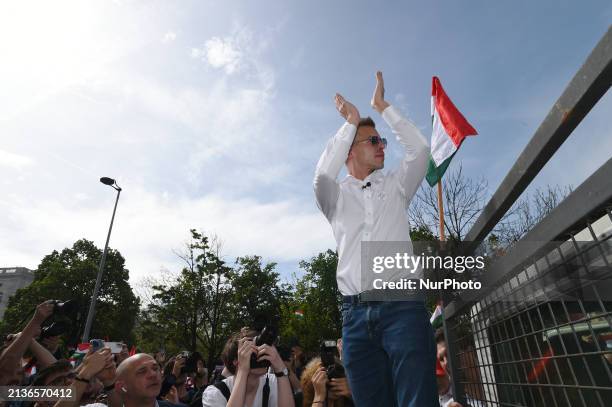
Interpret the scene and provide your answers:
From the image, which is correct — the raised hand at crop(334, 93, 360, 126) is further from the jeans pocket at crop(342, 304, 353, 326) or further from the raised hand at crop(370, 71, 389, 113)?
the jeans pocket at crop(342, 304, 353, 326)

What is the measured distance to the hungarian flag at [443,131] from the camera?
4.70 meters

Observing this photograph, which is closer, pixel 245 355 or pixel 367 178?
pixel 367 178

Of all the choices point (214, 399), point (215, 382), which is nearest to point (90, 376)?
point (214, 399)

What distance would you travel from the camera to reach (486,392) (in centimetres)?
271

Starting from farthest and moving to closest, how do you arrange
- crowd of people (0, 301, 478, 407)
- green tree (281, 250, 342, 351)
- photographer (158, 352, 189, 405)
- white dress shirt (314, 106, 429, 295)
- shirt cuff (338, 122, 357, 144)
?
green tree (281, 250, 342, 351) < photographer (158, 352, 189, 405) < crowd of people (0, 301, 478, 407) < shirt cuff (338, 122, 357, 144) < white dress shirt (314, 106, 429, 295)

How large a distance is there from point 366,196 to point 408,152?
35 cm

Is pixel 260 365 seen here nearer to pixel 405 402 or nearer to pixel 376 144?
pixel 405 402

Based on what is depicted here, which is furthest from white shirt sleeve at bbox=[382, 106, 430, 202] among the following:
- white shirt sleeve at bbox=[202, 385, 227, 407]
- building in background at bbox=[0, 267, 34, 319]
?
building in background at bbox=[0, 267, 34, 319]

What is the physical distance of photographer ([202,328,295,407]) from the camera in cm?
301

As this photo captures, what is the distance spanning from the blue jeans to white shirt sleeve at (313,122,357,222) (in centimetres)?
66

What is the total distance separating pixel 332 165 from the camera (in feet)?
7.12

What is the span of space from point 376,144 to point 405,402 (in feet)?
4.86

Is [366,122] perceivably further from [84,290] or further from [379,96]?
[84,290]

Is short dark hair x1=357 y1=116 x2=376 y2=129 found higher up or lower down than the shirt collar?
higher up
